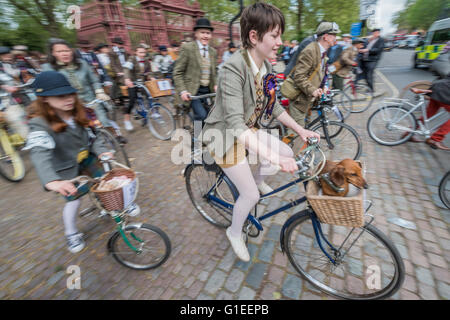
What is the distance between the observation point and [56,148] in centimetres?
208

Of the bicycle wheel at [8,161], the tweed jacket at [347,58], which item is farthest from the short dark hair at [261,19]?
the tweed jacket at [347,58]

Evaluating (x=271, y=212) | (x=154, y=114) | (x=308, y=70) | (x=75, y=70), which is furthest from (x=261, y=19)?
(x=154, y=114)

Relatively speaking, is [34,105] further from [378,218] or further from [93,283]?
[378,218]

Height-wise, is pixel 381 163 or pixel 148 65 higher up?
pixel 148 65

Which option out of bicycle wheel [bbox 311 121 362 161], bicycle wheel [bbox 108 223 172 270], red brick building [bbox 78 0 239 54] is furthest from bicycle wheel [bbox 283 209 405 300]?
red brick building [bbox 78 0 239 54]

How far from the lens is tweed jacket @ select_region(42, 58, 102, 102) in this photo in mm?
3786

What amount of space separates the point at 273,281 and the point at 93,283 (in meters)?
1.93

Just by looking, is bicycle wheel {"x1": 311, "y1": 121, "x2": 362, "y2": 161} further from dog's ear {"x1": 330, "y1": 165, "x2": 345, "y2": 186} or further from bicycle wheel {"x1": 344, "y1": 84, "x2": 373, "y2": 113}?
bicycle wheel {"x1": 344, "y1": 84, "x2": 373, "y2": 113}

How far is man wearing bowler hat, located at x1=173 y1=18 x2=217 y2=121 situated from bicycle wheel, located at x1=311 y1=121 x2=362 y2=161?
2.36 meters

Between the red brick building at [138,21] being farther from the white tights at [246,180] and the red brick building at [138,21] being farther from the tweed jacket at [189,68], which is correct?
the white tights at [246,180]

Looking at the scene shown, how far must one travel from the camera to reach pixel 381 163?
402 centimetres

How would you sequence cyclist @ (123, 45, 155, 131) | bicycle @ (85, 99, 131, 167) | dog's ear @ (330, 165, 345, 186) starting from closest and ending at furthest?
dog's ear @ (330, 165, 345, 186)
bicycle @ (85, 99, 131, 167)
cyclist @ (123, 45, 155, 131)

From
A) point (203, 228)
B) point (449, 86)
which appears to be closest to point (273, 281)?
point (203, 228)

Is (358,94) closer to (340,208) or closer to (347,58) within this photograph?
(347,58)
